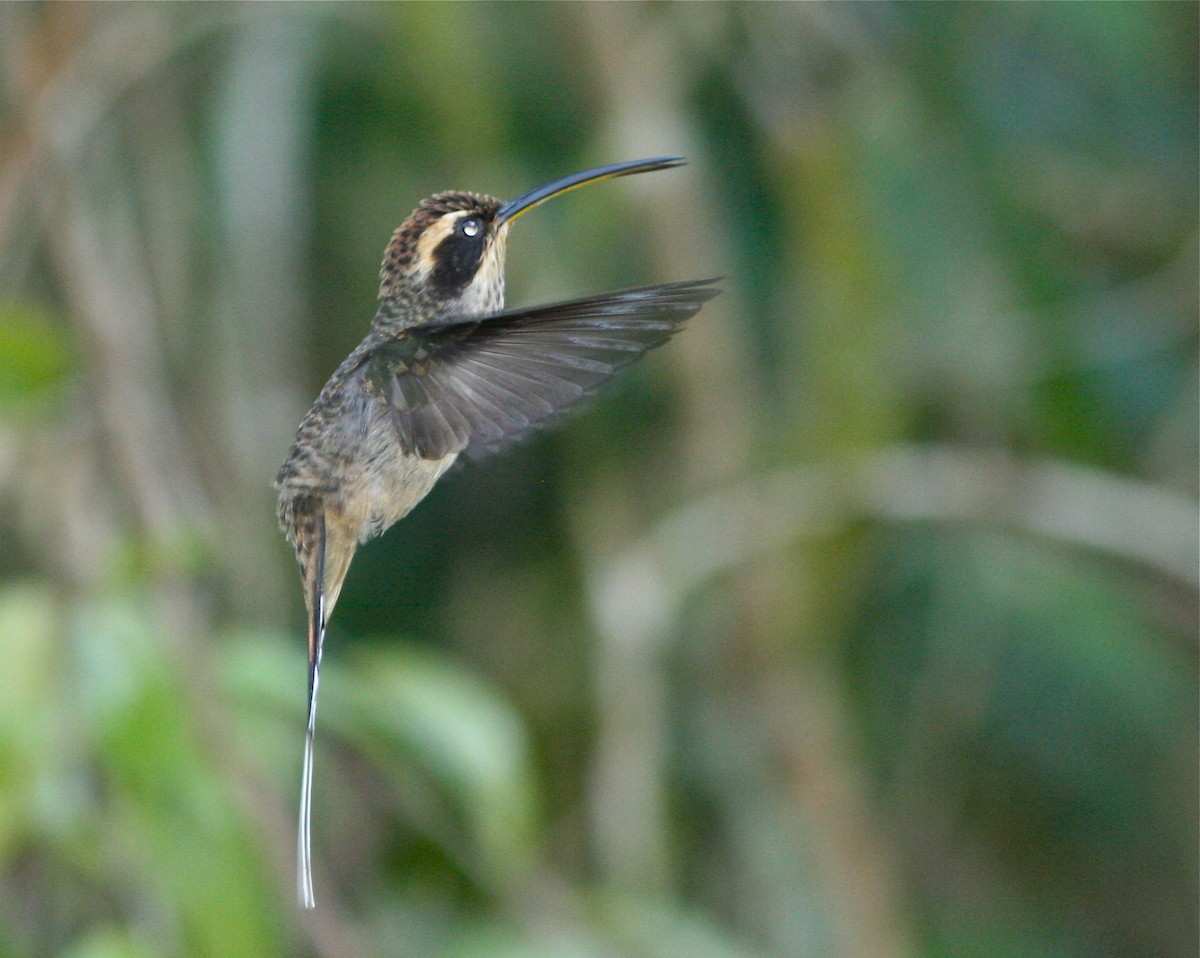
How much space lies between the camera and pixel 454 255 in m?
0.72

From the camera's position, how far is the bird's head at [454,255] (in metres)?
0.70

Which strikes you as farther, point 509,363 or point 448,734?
point 448,734

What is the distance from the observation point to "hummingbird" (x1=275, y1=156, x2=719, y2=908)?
55cm

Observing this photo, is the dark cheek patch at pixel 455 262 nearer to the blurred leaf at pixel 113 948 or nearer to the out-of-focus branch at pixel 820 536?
the blurred leaf at pixel 113 948

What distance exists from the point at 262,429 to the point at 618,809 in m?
0.76

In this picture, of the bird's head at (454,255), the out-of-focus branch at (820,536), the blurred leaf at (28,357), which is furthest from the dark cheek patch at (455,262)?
the out-of-focus branch at (820,536)

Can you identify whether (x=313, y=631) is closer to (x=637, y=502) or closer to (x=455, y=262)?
(x=455, y=262)

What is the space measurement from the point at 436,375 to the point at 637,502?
6.66ft

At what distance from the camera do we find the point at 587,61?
89.7 inches

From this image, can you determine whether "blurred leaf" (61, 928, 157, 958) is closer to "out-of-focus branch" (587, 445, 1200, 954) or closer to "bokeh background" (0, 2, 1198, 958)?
"bokeh background" (0, 2, 1198, 958)

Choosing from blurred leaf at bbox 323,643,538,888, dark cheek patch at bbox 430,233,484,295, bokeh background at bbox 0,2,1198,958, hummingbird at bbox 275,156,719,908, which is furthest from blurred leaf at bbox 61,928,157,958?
dark cheek patch at bbox 430,233,484,295

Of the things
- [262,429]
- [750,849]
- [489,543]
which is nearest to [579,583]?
[489,543]

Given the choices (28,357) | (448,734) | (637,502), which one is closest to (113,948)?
(448,734)

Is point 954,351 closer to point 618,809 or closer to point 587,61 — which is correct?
point 587,61
